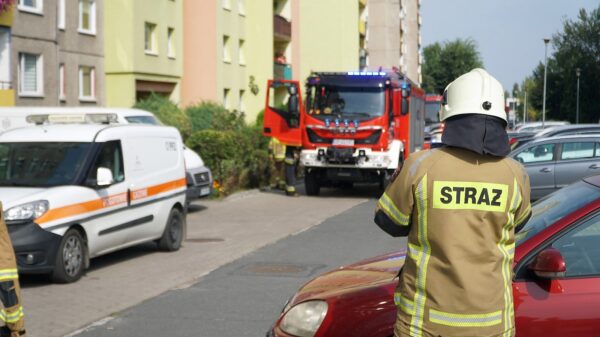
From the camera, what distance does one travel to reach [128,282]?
1055 cm

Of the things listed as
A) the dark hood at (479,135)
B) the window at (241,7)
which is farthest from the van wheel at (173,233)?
the window at (241,7)

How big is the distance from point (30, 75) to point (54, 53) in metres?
1.26

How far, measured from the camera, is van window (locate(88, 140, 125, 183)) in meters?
11.2

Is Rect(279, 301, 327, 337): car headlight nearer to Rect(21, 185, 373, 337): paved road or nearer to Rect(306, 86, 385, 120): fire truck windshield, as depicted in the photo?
Rect(21, 185, 373, 337): paved road

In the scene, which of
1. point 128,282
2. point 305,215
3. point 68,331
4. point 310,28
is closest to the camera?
point 68,331

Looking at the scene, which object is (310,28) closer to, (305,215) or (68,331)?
(305,215)

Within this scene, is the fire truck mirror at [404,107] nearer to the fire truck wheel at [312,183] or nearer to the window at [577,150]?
the fire truck wheel at [312,183]

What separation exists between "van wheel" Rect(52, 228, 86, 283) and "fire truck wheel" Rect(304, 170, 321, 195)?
39.4 ft

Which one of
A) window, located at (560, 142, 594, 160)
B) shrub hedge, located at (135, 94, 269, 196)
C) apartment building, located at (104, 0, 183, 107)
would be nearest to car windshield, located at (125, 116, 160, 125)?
shrub hedge, located at (135, 94, 269, 196)

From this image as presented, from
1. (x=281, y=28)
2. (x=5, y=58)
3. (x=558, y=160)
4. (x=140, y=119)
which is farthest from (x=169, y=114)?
(x=281, y=28)

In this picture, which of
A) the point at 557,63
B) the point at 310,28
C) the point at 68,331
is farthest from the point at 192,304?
the point at 557,63

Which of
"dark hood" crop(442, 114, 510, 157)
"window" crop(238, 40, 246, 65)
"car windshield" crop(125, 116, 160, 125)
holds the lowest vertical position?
"car windshield" crop(125, 116, 160, 125)

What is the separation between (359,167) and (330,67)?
1533 inches

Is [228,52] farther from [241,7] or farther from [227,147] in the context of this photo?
[227,147]
